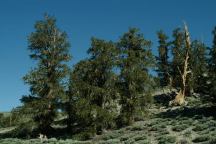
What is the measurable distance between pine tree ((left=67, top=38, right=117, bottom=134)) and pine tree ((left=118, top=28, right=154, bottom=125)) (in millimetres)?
1312

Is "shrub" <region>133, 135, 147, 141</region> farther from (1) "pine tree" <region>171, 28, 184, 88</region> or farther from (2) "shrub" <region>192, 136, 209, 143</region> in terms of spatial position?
(1) "pine tree" <region>171, 28, 184, 88</region>

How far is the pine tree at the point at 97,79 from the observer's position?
52.0m

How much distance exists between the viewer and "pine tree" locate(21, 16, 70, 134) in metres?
53.9

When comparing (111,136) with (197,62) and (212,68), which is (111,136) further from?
(197,62)

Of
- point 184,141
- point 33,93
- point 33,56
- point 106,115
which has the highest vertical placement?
point 33,56

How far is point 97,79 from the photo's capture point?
53.6m

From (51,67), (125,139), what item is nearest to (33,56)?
(51,67)

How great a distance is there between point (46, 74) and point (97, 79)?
6011mm

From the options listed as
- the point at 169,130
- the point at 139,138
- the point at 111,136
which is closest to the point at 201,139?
the point at 139,138

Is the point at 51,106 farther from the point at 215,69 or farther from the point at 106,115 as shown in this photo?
the point at 215,69

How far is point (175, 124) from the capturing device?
157 ft

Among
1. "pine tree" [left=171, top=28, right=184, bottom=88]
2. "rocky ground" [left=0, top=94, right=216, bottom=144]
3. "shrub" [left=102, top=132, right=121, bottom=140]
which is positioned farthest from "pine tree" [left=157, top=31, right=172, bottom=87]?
"shrub" [left=102, top=132, right=121, bottom=140]

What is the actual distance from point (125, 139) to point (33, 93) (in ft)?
47.5

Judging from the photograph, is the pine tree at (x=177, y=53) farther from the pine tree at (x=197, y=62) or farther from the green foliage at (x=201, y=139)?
the green foliage at (x=201, y=139)
